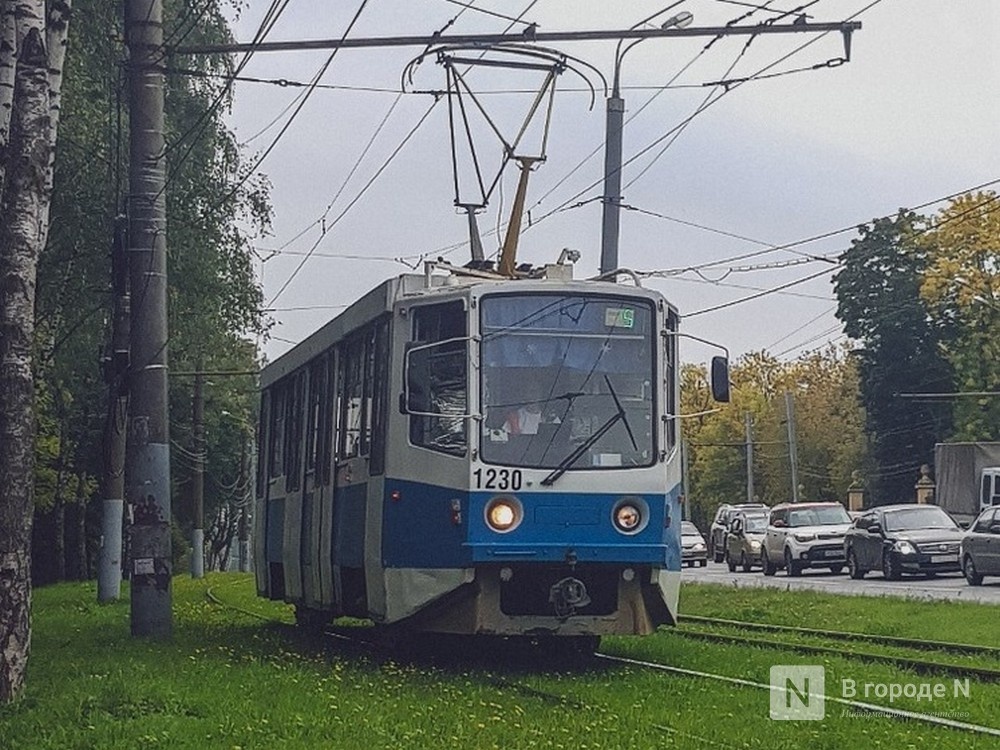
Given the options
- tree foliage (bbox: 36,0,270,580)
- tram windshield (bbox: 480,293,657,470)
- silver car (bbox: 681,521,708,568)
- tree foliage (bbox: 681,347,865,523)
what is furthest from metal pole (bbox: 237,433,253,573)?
tram windshield (bbox: 480,293,657,470)

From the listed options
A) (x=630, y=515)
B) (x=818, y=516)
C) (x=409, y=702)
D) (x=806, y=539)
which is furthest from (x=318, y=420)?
(x=818, y=516)

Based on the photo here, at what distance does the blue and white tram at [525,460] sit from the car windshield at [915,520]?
19229mm

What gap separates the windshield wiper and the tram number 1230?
8.6 inches

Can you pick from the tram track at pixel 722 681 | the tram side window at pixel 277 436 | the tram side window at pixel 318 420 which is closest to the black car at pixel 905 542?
the tram track at pixel 722 681

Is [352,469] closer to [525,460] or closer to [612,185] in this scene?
[525,460]

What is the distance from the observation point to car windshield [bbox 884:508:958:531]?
3361 centimetres

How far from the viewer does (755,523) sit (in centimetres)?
4638

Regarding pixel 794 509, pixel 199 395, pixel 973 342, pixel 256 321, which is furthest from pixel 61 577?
pixel 973 342

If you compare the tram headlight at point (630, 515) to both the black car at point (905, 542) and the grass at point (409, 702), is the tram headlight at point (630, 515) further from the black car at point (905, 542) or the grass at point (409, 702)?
the black car at point (905, 542)

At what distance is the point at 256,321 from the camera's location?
115 ft

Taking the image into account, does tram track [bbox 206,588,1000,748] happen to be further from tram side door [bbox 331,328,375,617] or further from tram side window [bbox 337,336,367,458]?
tram side window [bbox 337,336,367,458]

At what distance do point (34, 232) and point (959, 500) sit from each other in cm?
4023

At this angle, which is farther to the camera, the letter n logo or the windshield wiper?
the windshield wiper

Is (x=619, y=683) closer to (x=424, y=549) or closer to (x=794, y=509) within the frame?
(x=424, y=549)
